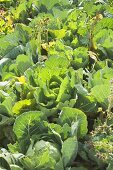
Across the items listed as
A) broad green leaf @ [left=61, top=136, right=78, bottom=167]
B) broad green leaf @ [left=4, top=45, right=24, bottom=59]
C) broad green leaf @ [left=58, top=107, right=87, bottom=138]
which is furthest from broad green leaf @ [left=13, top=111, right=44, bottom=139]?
broad green leaf @ [left=4, top=45, right=24, bottom=59]

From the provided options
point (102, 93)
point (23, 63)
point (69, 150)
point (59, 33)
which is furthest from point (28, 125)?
point (59, 33)

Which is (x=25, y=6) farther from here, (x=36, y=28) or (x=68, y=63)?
(x=68, y=63)

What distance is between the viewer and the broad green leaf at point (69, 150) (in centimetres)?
232

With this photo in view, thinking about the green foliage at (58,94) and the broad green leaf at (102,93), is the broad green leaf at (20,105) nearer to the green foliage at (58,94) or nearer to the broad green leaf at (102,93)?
the green foliage at (58,94)

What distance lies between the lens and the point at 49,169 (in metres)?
2.33

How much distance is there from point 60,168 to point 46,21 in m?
1.40

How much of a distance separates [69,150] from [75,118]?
25 cm

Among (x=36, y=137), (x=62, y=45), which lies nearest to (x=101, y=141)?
(x=36, y=137)

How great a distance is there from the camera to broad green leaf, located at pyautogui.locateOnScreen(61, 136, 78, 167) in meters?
2.32

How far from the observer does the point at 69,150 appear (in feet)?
7.71

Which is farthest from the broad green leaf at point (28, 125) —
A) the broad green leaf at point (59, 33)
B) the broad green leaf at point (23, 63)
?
the broad green leaf at point (59, 33)

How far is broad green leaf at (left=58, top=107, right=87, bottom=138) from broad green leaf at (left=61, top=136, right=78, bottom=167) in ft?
0.61

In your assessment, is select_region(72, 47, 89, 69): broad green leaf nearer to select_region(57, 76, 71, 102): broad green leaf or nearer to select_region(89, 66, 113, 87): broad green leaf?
select_region(89, 66, 113, 87): broad green leaf

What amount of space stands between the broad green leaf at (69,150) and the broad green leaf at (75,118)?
0.61 feet
